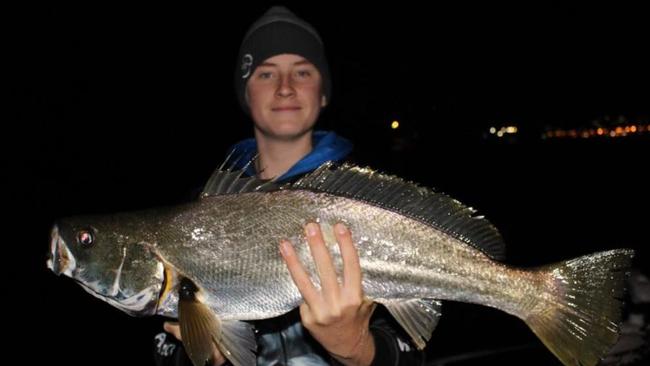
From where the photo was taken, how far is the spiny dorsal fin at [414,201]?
2.38 metres

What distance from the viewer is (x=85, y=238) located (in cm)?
234

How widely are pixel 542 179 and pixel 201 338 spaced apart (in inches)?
999

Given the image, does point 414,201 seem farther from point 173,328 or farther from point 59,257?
point 59,257

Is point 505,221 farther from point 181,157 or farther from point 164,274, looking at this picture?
point 181,157

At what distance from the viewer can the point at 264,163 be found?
11.5 ft

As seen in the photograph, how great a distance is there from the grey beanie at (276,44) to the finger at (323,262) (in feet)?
4.98

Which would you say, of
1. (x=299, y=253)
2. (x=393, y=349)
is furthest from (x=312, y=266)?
(x=393, y=349)

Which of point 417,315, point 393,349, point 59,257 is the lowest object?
point 393,349

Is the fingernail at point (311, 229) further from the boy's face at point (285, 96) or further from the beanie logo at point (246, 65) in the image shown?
the beanie logo at point (246, 65)

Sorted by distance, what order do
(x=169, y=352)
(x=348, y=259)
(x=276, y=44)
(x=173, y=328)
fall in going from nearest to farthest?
(x=348, y=259), (x=173, y=328), (x=169, y=352), (x=276, y=44)

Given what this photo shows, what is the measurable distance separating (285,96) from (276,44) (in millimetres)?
470

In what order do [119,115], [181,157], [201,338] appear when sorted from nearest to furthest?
1. [201,338]
2. [181,157]
3. [119,115]

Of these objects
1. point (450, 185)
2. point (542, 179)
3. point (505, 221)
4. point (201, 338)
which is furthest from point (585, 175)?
point (201, 338)

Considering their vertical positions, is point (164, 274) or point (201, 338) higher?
point (164, 274)
